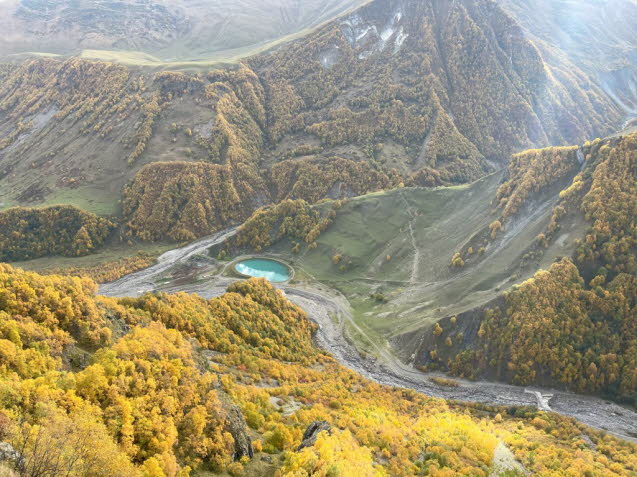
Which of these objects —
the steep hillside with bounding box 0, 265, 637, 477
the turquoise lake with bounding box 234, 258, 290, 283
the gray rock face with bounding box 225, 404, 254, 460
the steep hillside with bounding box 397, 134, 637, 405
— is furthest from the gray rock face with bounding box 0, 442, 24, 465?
the turquoise lake with bounding box 234, 258, 290, 283

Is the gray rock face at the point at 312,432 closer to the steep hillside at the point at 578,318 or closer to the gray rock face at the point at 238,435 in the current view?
the gray rock face at the point at 238,435

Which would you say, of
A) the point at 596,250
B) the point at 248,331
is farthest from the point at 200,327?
the point at 596,250

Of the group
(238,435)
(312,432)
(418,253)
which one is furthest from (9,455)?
(418,253)

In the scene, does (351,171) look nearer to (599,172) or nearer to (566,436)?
(599,172)

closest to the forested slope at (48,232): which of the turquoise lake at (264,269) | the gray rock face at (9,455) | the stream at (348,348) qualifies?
the stream at (348,348)

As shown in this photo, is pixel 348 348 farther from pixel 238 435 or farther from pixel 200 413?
pixel 200 413

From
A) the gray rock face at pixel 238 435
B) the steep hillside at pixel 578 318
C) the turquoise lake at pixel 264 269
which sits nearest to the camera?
the gray rock face at pixel 238 435
